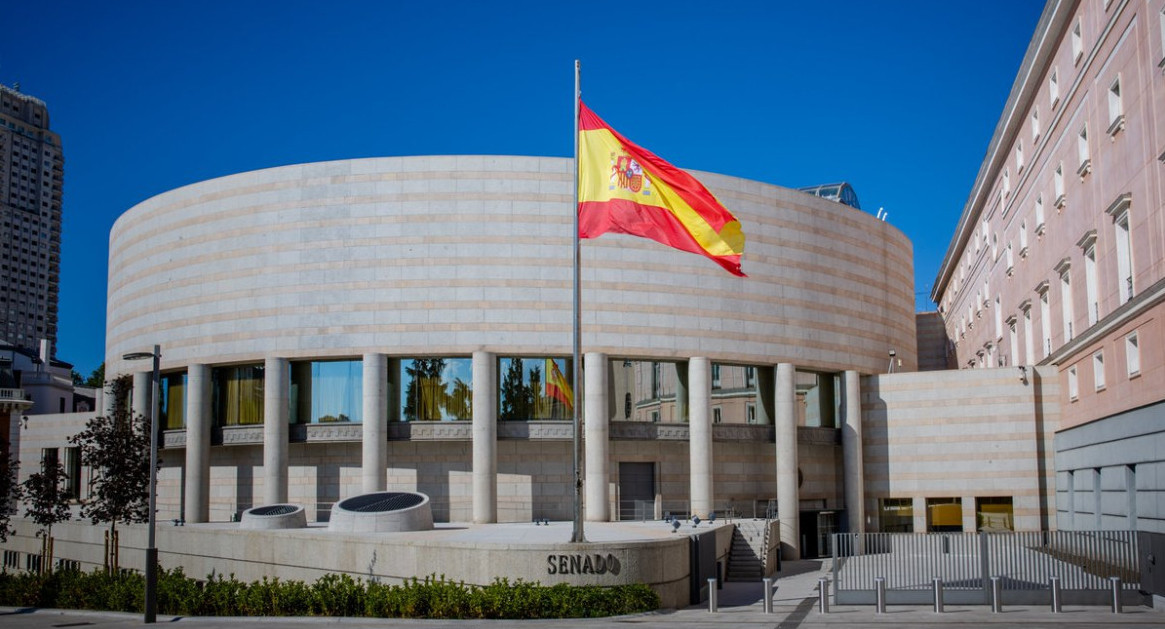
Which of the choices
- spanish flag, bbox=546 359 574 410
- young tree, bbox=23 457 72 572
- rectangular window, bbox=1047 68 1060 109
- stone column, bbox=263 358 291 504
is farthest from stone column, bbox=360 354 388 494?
rectangular window, bbox=1047 68 1060 109

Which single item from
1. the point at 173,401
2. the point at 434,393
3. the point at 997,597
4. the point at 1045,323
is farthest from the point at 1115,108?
the point at 173,401

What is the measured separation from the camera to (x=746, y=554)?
43938 mm

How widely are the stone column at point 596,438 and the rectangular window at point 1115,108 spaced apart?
22366 mm

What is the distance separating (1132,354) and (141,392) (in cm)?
4248

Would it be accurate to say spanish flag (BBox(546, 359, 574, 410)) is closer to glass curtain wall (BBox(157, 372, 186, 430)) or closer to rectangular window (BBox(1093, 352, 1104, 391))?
glass curtain wall (BBox(157, 372, 186, 430))

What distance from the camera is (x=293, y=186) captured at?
2012 inches

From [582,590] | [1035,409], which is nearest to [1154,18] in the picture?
[582,590]

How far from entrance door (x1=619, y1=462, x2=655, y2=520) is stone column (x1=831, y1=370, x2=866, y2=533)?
9929mm

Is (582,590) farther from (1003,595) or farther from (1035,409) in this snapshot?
(1035,409)

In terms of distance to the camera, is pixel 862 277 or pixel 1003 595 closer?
pixel 1003 595

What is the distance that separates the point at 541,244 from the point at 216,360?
15.7m

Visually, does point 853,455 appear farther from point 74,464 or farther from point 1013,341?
point 74,464

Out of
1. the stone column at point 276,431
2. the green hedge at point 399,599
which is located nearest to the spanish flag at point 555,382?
the stone column at point 276,431

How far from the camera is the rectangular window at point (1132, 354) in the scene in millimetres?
34406
